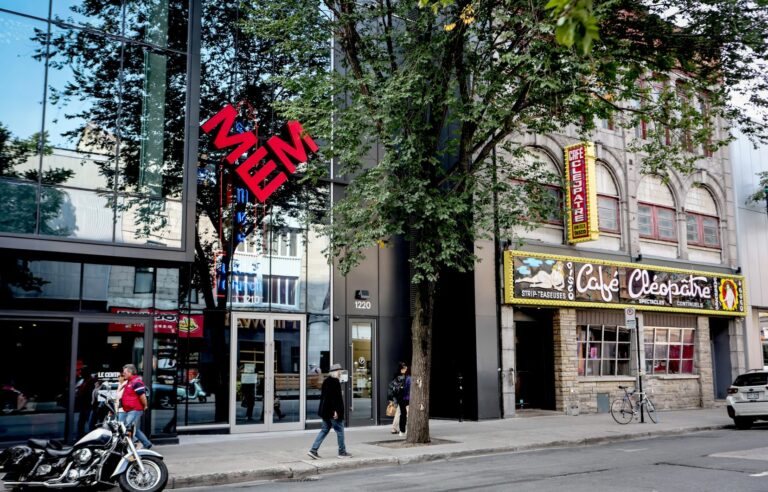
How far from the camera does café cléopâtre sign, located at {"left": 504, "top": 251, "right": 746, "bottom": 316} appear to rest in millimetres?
21016

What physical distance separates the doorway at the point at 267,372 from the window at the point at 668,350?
43.6 ft

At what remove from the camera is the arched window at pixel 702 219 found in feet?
88.7

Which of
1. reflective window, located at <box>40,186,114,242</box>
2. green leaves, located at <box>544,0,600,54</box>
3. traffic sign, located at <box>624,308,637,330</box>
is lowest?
traffic sign, located at <box>624,308,637,330</box>

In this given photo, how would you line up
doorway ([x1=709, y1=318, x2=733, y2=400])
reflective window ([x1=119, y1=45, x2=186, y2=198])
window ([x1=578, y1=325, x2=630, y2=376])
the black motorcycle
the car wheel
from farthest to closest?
doorway ([x1=709, y1=318, x2=733, y2=400]), window ([x1=578, y1=325, x2=630, y2=376]), the car wheel, reflective window ([x1=119, y1=45, x2=186, y2=198]), the black motorcycle

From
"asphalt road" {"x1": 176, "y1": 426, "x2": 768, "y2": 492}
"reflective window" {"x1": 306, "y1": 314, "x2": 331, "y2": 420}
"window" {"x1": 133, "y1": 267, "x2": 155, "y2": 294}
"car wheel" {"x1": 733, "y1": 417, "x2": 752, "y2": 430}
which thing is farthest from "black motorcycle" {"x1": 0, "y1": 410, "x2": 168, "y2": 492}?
"car wheel" {"x1": 733, "y1": 417, "x2": 752, "y2": 430}

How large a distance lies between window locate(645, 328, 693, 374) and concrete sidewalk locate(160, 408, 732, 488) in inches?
153

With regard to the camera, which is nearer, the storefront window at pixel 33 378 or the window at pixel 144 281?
the storefront window at pixel 33 378

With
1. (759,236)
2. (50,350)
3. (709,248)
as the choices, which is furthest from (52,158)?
(759,236)

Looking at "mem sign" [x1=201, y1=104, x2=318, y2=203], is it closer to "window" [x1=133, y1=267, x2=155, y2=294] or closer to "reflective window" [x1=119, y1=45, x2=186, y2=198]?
"reflective window" [x1=119, y1=45, x2=186, y2=198]

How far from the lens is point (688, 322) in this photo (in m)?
26.3

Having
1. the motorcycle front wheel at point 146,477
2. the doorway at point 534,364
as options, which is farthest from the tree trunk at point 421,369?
the doorway at point 534,364

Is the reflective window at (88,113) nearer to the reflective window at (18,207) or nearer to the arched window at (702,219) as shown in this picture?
the reflective window at (18,207)

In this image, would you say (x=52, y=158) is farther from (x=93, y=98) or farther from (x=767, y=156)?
(x=767, y=156)

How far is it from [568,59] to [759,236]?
20.3m
